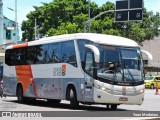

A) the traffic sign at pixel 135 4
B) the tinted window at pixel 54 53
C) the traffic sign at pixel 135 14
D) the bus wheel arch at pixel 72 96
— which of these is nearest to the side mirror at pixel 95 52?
the bus wheel arch at pixel 72 96

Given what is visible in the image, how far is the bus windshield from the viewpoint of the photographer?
1894 cm

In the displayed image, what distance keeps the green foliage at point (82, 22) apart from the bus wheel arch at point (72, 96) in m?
36.8

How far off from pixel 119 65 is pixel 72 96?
2.68 metres

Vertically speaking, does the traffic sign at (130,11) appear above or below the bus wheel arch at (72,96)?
above

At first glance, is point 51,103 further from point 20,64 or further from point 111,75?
point 111,75

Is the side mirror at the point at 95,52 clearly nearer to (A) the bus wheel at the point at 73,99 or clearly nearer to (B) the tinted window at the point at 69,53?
(B) the tinted window at the point at 69,53

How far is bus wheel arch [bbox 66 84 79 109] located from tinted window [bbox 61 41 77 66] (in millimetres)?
1126

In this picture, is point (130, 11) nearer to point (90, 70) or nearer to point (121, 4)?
point (121, 4)

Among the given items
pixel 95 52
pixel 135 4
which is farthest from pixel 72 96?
pixel 135 4

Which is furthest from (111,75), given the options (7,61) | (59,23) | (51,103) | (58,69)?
(59,23)

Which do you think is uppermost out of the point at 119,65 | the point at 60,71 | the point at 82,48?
the point at 82,48

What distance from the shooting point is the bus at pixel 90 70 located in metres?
18.9

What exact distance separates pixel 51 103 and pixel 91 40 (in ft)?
23.7

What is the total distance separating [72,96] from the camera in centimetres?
2028
